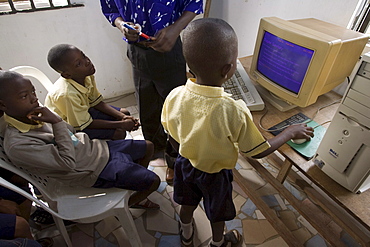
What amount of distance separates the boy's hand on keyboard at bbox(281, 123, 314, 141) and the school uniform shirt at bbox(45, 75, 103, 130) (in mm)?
1048

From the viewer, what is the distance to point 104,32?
2.24 m

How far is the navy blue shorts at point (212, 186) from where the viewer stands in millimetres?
1033

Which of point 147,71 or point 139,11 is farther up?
point 139,11

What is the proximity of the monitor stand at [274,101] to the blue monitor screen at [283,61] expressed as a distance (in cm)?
9

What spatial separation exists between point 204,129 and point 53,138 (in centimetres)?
73

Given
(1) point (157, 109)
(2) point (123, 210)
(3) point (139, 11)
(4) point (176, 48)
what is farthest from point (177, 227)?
(3) point (139, 11)

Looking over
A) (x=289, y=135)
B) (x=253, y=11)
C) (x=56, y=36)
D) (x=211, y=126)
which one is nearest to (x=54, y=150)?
(x=211, y=126)

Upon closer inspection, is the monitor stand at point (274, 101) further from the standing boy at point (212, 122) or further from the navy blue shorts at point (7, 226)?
the navy blue shorts at point (7, 226)

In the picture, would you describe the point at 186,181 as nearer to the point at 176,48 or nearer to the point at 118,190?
the point at 118,190

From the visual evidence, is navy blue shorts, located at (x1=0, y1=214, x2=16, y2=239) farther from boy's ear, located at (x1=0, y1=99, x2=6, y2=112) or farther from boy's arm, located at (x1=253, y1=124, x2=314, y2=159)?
boy's arm, located at (x1=253, y1=124, x2=314, y2=159)

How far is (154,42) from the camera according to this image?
122 cm

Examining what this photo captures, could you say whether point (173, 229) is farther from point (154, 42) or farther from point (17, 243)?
point (154, 42)

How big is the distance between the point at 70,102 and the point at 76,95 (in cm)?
6

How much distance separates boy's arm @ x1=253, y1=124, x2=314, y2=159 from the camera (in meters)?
0.95
